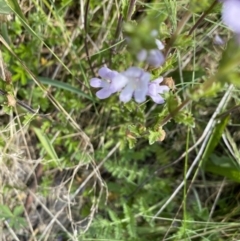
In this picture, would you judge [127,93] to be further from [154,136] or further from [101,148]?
[101,148]

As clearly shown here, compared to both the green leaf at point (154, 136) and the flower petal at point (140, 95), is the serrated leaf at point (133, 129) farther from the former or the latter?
the flower petal at point (140, 95)

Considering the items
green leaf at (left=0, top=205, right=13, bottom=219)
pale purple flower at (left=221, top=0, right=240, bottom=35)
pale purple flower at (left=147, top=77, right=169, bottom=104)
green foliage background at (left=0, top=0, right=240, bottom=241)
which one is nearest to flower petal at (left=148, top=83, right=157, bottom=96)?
pale purple flower at (left=147, top=77, right=169, bottom=104)

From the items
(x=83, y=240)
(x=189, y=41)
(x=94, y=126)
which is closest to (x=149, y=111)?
(x=94, y=126)

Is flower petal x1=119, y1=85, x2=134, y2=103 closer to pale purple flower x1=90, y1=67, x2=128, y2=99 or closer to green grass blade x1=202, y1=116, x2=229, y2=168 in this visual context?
pale purple flower x1=90, y1=67, x2=128, y2=99

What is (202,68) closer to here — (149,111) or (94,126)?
(149,111)

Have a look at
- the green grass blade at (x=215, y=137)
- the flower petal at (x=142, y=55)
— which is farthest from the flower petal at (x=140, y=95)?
the green grass blade at (x=215, y=137)

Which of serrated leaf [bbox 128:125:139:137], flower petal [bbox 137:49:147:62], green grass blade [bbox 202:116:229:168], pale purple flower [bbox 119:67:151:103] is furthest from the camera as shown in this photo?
green grass blade [bbox 202:116:229:168]
